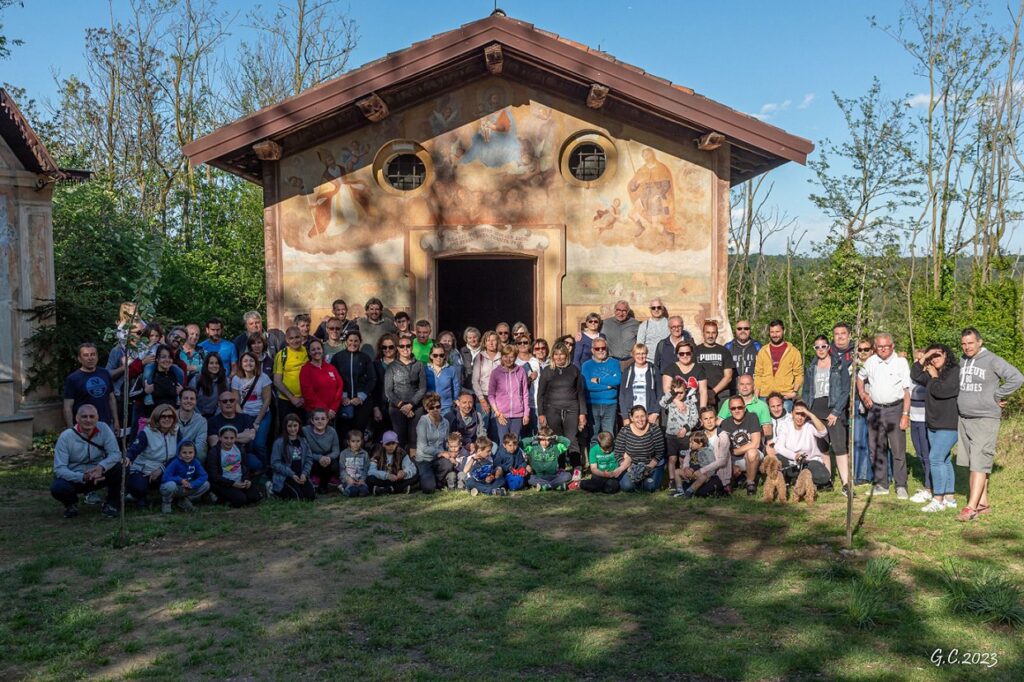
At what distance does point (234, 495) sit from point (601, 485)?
4034 mm

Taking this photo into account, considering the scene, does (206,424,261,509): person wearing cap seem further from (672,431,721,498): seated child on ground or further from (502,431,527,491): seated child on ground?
(672,431,721,498): seated child on ground

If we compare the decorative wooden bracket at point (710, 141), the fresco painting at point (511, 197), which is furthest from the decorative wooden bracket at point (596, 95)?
the decorative wooden bracket at point (710, 141)

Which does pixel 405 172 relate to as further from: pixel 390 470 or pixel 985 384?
pixel 985 384

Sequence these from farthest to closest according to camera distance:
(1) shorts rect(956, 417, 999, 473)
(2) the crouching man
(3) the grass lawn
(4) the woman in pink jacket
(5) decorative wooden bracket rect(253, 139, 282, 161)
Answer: (5) decorative wooden bracket rect(253, 139, 282, 161), (4) the woman in pink jacket, (2) the crouching man, (1) shorts rect(956, 417, 999, 473), (3) the grass lawn

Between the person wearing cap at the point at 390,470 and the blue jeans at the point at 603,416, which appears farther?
the blue jeans at the point at 603,416

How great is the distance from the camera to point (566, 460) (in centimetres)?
1069

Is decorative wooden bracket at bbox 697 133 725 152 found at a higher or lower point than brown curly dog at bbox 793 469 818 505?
higher

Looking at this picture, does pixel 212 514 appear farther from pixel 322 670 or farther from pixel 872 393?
pixel 872 393

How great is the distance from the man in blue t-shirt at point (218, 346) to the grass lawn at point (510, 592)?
6.96 ft

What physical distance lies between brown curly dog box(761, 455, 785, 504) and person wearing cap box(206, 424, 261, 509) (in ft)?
18.0

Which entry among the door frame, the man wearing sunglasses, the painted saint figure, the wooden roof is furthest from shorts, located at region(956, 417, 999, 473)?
the door frame

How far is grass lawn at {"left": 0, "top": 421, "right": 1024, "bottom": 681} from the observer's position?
5324 mm

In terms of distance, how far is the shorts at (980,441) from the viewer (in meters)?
8.63

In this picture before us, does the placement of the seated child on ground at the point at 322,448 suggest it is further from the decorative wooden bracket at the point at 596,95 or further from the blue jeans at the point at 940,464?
the blue jeans at the point at 940,464
